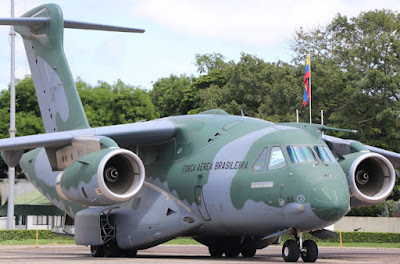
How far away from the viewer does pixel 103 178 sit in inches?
758

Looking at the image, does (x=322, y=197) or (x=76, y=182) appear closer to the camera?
(x=322, y=197)

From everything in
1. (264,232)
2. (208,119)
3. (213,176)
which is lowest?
(264,232)

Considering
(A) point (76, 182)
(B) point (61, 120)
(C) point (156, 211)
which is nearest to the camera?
(A) point (76, 182)

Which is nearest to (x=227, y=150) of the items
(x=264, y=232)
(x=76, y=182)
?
(x=264, y=232)

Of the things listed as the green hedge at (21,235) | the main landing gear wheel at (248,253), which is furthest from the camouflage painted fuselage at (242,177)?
the green hedge at (21,235)

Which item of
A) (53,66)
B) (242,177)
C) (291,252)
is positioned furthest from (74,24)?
(291,252)

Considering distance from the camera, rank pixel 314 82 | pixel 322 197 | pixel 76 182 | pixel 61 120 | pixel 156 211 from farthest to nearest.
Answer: pixel 314 82, pixel 61 120, pixel 156 211, pixel 76 182, pixel 322 197

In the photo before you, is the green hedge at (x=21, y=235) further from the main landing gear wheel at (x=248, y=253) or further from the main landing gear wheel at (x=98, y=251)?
the main landing gear wheel at (x=248, y=253)

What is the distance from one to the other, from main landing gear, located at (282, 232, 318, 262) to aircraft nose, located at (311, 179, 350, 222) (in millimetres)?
1051

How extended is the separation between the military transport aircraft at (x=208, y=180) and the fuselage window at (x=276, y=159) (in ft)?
0.09

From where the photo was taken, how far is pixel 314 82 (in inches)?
1919

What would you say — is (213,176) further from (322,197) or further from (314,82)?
(314,82)

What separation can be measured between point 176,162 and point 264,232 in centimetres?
328

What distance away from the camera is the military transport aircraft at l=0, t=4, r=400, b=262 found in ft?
61.1
